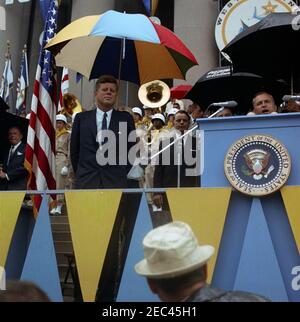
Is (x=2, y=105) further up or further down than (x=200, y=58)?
further down

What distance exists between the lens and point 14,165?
7676mm

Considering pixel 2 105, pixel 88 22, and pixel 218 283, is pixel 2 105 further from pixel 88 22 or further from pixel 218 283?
pixel 218 283

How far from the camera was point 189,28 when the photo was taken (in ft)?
57.8

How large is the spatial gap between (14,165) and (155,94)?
9638 millimetres

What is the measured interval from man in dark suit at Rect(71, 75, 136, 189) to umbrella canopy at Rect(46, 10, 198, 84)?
949 millimetres

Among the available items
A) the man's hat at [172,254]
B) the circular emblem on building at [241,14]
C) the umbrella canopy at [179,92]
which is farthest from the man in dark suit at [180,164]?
the circular emblem on building at [241,14]

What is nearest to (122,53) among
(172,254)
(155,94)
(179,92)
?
(172,254)

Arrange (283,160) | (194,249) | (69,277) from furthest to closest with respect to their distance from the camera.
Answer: (69,277) < (283,160) < (194,249)

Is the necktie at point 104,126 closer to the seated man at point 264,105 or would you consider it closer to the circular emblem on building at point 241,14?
the seated man at point 264,105

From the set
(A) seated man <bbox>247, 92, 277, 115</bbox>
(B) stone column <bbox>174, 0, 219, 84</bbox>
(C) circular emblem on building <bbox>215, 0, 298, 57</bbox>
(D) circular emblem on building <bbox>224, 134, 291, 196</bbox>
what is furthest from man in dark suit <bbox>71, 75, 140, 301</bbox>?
(B) stone column <bbox>174, 0, 219, 84</bbox>

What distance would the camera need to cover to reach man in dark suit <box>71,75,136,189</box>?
237 inches

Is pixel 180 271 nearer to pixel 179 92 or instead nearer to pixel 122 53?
pixel 122 53
